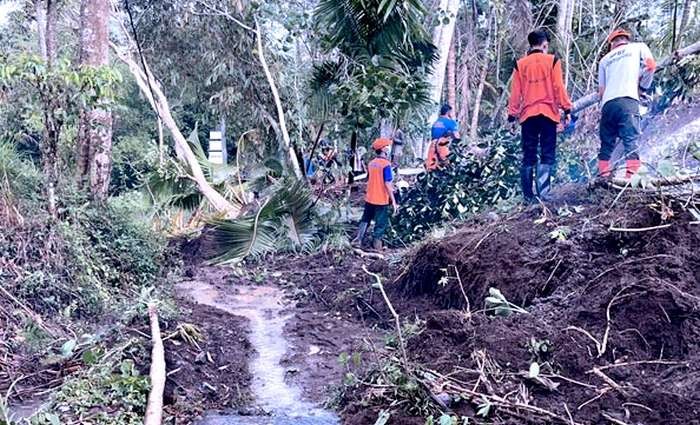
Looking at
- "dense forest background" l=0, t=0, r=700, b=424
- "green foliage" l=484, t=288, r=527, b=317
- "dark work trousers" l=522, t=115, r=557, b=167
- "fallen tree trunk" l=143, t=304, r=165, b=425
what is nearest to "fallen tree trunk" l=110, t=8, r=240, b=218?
"dense forest background" l=0, t=0, r=700, b=424

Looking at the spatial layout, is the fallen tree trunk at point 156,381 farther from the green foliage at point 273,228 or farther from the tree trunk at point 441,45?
the tree trunk at point 441,45

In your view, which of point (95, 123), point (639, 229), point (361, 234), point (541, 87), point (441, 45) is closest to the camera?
point (639, 229)

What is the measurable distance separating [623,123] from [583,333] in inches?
134

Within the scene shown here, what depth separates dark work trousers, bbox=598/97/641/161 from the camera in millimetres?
6480

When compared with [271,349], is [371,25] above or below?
above

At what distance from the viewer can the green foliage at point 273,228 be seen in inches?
400

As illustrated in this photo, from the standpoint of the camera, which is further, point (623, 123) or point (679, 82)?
point (679, 82)

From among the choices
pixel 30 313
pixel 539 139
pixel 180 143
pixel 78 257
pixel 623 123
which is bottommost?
pixel 30 313

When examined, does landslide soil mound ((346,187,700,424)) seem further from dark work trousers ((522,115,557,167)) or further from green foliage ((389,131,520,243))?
green foliage ((389,131,520,243))

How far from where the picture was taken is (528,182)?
276 inches

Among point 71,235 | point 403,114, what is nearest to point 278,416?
point 71,235

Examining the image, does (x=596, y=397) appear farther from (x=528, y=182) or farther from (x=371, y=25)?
(x=371, y=25)

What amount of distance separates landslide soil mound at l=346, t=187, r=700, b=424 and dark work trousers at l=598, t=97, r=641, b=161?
1233 mm

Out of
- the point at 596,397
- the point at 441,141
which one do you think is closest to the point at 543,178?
the point at 441,141
